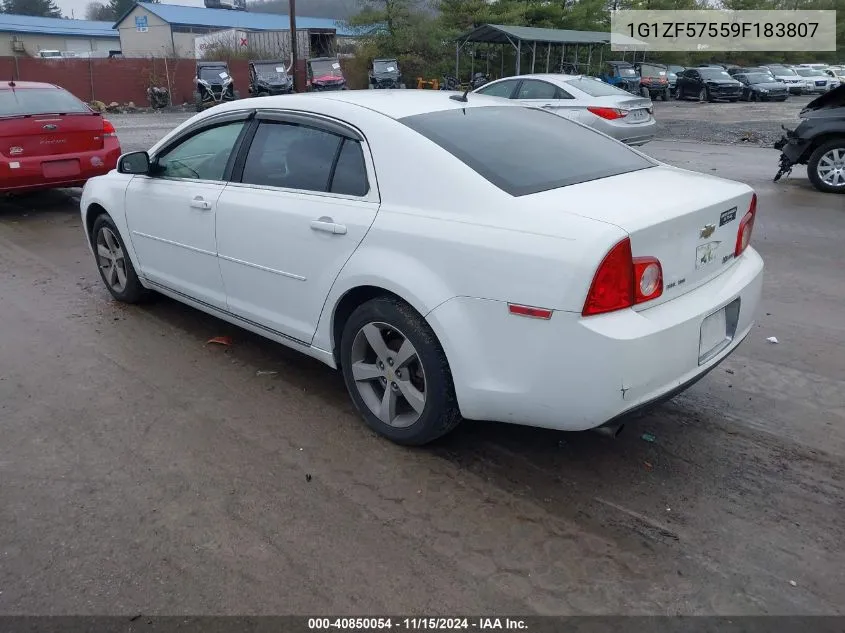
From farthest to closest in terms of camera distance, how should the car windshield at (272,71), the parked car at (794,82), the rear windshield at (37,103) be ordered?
the parked car at (794,82), the car windshield at (272,71), the rear windshield at (37,103)

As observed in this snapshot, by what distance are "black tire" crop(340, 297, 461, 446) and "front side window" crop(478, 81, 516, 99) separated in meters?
12.1

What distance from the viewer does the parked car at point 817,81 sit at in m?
40.2

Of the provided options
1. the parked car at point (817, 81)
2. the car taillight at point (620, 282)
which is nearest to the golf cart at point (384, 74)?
the parked car at point (817, 81)

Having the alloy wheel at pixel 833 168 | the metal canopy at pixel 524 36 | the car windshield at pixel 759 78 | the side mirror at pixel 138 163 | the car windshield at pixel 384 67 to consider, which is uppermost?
the metal canopy at pixel 524 36

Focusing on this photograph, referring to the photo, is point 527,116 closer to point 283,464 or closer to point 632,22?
point 283,464

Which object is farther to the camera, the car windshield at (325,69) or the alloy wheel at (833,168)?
the car windshield at (325,69)

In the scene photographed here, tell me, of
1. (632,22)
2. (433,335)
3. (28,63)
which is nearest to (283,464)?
(433,335)

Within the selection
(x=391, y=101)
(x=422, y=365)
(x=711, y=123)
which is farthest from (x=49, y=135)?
(x=711, y=123)

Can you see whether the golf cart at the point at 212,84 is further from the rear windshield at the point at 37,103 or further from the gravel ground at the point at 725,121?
the rear windshield at the point at 37,103

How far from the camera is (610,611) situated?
8.07ft

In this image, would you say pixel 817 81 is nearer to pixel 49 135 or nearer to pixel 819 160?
pixel 819 160

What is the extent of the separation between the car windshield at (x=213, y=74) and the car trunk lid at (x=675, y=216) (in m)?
31.6

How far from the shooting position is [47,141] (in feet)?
28.3

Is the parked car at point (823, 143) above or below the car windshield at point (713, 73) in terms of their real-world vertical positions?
below
